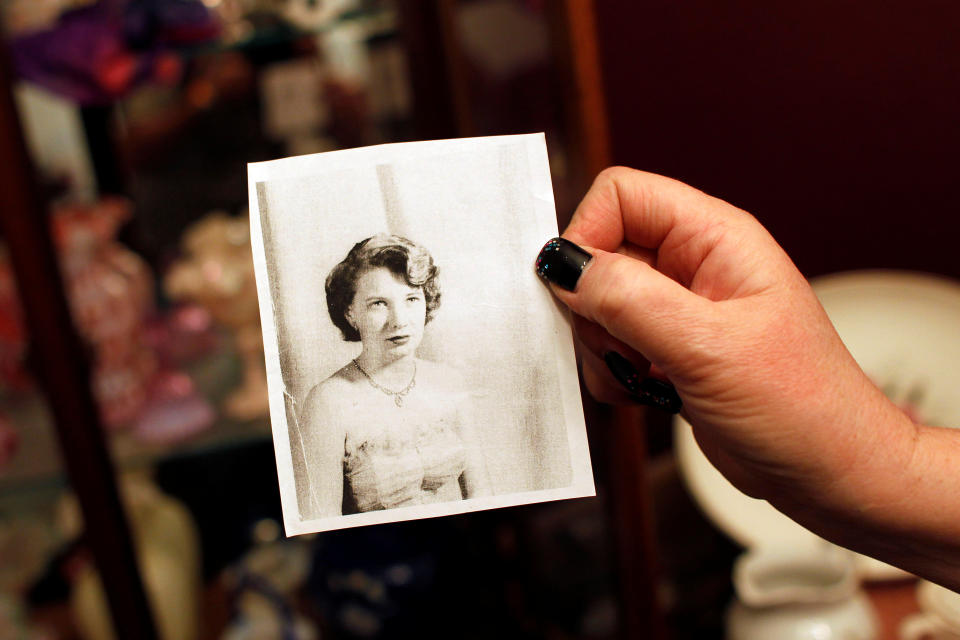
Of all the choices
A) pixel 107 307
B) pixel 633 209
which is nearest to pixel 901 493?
pixel 633 209

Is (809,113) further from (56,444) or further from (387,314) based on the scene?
(56,444)

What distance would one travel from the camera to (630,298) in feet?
1.28

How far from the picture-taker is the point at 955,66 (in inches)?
42.9

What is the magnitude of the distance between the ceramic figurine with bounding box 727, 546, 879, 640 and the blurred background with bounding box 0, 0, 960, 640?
151 millimetres

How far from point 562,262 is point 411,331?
10cm

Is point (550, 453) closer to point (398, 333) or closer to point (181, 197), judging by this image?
→ point (398, 333)

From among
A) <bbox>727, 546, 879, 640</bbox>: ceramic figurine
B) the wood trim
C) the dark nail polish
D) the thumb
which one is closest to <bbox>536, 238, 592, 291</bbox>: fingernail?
the thumb

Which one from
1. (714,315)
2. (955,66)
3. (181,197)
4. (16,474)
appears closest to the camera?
(714,315)

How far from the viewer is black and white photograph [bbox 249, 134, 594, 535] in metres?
0.41

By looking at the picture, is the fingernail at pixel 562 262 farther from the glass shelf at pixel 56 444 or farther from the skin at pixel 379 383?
the glass shelf at pixel 56 444

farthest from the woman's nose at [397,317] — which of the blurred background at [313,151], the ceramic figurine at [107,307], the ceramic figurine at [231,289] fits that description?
the ceramic figurine at [107,307]

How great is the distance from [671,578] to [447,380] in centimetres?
82

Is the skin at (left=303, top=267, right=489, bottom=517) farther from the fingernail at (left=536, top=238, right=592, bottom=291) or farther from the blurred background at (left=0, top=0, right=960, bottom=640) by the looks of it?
the blurred background at (left=0, top=0, right=960, bottom=640)

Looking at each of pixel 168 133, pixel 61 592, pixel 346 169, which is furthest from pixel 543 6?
pixel 61 592
